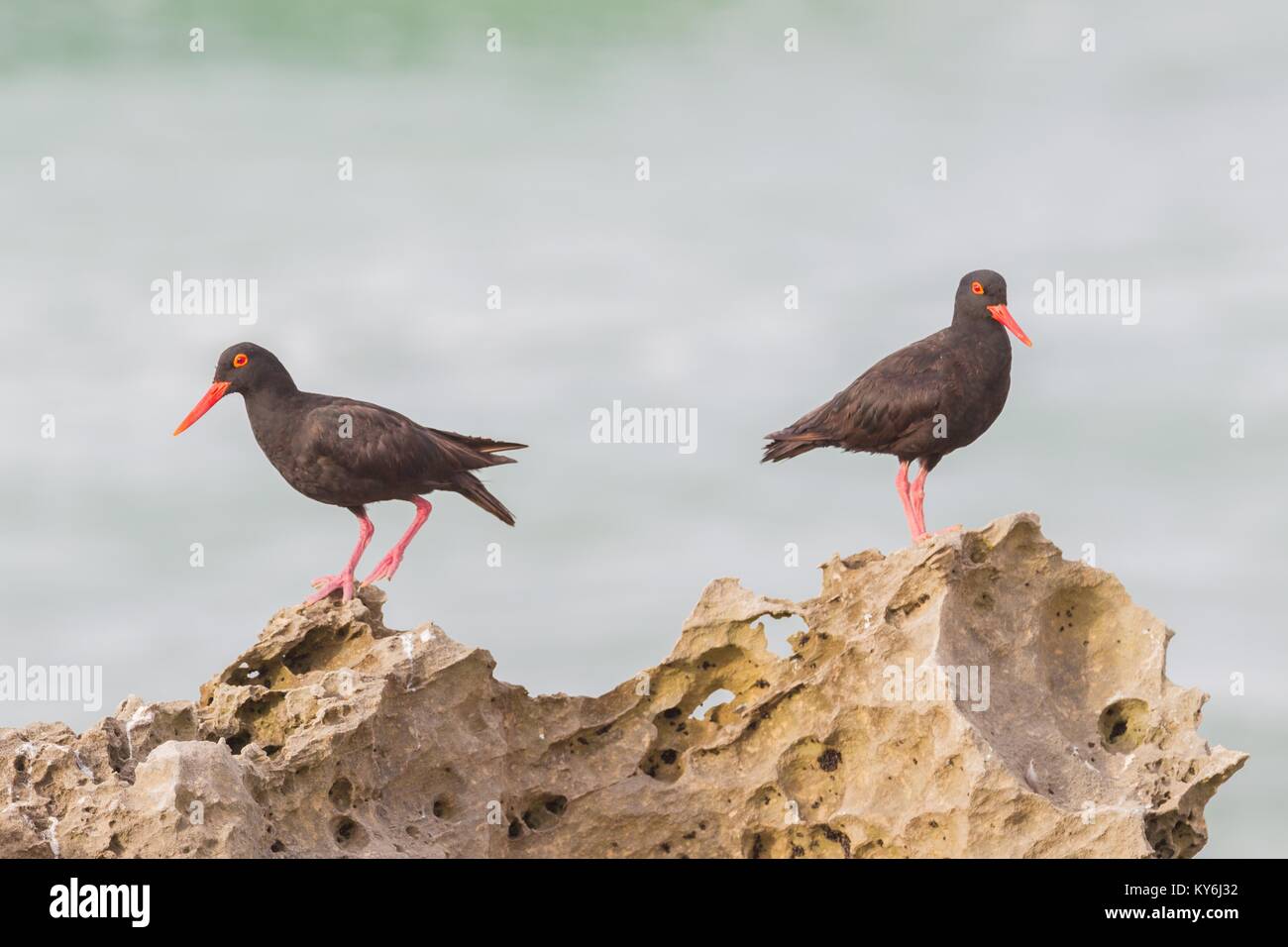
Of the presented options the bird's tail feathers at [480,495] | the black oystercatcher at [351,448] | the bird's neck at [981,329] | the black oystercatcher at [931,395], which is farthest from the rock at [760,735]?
the bird's neck at [981,329]

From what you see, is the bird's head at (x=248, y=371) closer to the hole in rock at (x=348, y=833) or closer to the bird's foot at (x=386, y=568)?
the bird's foot at (x=386, y=568)

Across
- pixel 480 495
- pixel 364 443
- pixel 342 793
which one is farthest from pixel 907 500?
pixel 342 793

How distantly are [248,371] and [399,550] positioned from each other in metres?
2.24

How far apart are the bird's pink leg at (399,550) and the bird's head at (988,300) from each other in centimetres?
547

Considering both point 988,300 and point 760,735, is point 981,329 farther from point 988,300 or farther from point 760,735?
point 760,735

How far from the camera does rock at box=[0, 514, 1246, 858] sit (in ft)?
39.5

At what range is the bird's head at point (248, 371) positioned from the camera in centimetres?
1557

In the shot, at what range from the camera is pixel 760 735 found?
1312 centimetres

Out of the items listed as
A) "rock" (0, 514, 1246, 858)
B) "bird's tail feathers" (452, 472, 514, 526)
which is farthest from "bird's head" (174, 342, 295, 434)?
"rock" (0, 514, 1246, 858)

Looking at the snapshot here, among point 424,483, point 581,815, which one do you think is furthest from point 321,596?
point 581,815

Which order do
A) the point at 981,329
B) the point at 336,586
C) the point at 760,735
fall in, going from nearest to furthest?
the point at 760,735 < the point at 336,586 < the point at 981,329

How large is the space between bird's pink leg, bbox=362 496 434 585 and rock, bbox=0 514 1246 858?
1.49 metres

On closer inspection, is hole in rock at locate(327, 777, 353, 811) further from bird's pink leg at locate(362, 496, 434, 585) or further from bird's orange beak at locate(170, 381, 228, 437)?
bird's orange beak at locate(170, 381, 228, 437)
